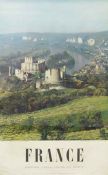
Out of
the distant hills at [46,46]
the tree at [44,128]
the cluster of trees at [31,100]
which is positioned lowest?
the tree at [44,128]

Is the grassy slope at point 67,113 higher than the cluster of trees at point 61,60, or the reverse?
the cluster of trees at point 61,60

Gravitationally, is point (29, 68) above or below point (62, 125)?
above

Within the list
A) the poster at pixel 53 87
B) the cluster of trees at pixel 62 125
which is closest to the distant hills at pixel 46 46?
the poster at pixel 53 87

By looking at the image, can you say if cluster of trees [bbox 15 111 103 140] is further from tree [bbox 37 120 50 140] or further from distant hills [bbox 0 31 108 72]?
distant hills [bbox 0 31 108 72]

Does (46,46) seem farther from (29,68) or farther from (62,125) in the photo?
(62,125)

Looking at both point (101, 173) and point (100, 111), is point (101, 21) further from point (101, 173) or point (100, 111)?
point (101, 173)

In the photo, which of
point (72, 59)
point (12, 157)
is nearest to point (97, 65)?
point (72, 59)

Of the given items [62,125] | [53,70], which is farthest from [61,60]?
[62,125]

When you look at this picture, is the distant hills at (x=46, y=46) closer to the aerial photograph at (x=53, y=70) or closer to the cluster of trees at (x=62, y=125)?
the aerial photograph at (x=53, y=70)
